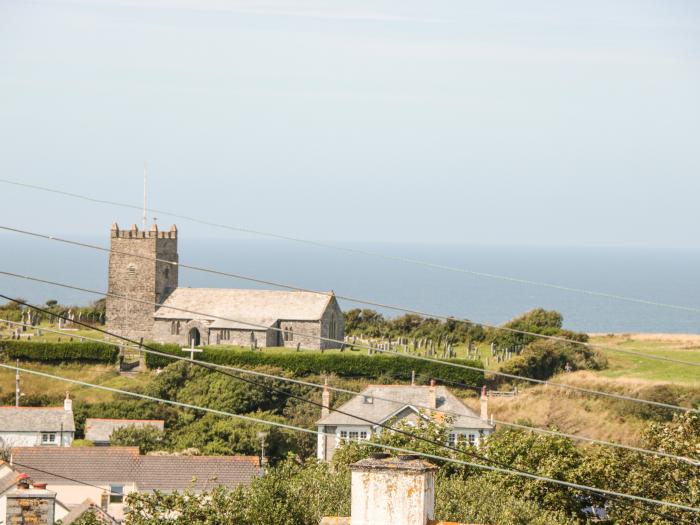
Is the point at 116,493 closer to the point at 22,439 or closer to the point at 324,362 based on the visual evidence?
the point at 22,439

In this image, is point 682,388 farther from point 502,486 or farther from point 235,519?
point 235,519

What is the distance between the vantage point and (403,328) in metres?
92.1

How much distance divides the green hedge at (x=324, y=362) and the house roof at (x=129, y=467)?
25027 millimetres

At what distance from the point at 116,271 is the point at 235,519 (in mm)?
56097

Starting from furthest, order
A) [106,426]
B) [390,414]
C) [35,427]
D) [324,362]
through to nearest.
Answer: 1. [324,362]
2. [106,426]
3. [390,414]
4. [35,427]

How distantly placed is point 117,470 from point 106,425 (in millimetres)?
12460

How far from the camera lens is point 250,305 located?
7738 cm

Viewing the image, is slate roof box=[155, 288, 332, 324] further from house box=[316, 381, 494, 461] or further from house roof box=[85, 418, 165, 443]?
house roof box=[85, 418, 165, 443]

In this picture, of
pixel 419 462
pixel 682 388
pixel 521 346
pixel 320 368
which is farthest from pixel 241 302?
pixel 419 462

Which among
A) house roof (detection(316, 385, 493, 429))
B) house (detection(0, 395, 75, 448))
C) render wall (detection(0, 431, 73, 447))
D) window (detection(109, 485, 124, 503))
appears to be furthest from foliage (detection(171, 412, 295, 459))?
window (detection(109, 485, 124, 503))

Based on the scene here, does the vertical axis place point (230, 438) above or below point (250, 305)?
below

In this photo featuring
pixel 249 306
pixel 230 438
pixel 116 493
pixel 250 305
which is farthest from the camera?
pixel 250 305

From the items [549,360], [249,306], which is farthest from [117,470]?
[549,360]

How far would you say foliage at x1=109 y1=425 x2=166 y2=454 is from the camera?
54.8 m
